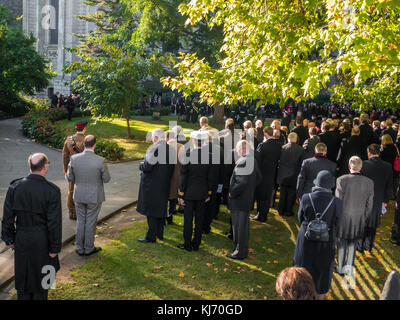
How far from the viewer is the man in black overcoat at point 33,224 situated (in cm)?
486

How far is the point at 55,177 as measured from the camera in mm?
12117

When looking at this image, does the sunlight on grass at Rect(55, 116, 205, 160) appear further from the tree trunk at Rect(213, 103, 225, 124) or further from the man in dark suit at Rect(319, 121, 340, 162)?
the man in dark suit at Rect(319, 121, 340, 162)

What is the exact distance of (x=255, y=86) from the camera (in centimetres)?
879

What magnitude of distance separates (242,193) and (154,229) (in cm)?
Result: 183

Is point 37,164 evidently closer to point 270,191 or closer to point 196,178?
point 196,178

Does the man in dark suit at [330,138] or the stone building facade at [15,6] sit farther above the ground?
the stone building facade at [15,6]

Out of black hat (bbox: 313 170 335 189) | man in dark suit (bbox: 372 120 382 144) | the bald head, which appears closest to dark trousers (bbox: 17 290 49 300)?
the bald head

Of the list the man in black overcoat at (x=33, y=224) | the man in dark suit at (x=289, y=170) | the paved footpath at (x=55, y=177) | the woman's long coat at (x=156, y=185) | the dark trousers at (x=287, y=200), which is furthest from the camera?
the dark trousers at (x=287, y=200)

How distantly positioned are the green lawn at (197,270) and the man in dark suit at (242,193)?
1.08ft

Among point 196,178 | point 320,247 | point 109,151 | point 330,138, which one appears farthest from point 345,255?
point 109,151

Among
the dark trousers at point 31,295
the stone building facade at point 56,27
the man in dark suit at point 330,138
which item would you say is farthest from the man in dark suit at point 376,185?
the stone building facade at point 56,27

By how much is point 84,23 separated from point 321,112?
86.8 ft

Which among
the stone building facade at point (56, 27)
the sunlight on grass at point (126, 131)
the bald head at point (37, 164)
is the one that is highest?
the stone building facade at point (56, 27)

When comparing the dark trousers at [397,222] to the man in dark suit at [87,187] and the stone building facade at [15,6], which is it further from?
the stone building facade at [15,6]
